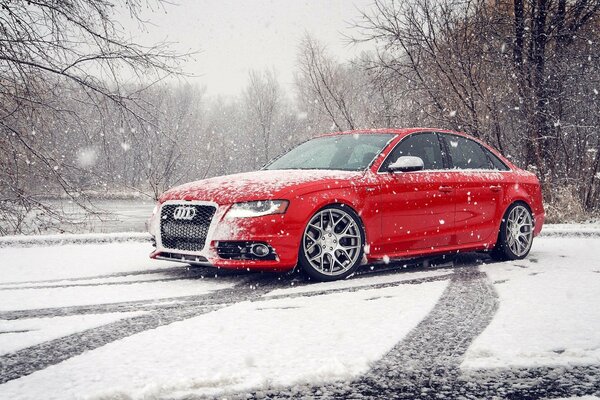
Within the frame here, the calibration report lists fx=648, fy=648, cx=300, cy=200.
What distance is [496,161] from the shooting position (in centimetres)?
814

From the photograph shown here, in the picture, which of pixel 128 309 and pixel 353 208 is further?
pixel 353 208

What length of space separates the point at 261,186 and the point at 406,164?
157 cm

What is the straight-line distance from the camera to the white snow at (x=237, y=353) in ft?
9.91

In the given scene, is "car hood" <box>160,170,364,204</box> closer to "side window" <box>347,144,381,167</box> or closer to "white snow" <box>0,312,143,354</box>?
"side window" <box>347,144,381,167</box>

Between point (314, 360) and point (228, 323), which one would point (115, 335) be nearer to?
point (228, 323)

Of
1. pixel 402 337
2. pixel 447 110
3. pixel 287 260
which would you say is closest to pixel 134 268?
pixel 287 260

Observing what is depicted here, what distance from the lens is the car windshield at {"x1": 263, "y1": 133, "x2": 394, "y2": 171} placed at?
22.7ft

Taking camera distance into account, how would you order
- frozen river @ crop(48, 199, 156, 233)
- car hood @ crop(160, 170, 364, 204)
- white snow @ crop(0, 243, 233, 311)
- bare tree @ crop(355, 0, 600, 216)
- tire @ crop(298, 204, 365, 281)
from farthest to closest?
1. bare tree @ crop(355, 0, 600, 216)
2. frozen river @ crop(48, 199, 156, 233)
3. tire @ crop(298, 204, 365, 281)
4. car hood @ crop(160, 170, 364, 204)
5. white snow @ crop(0, 243, 233, 311)

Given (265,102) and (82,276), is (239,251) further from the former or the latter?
(265,102)

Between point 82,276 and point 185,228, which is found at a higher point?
point 185,228

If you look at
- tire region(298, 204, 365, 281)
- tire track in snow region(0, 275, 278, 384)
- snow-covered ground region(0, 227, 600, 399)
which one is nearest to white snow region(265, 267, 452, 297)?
snow-covered ground region(0, 227, 600, 399)

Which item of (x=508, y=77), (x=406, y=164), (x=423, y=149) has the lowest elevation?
(x=406, y=164)

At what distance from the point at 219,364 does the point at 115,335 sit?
0.97m

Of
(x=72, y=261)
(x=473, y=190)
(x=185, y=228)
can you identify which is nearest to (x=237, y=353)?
(x=185, y=228)
